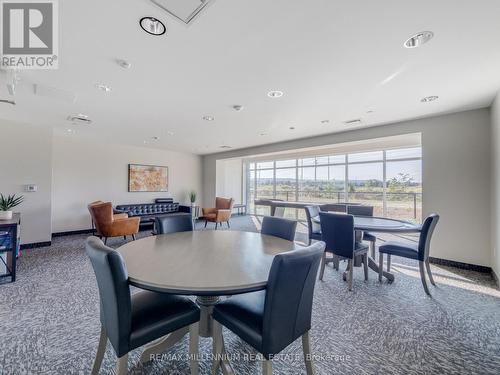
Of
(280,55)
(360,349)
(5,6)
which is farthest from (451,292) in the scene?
(5,6)

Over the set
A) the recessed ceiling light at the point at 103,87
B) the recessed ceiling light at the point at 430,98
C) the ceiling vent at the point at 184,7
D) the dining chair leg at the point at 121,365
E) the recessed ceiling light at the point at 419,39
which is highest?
the recessed ceiling light at the point at 430,98

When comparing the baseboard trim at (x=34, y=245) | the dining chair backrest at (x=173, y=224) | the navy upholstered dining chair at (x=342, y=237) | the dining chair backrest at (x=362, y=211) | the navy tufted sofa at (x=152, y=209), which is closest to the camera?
the dining chair backrest at (x=173, y=224)

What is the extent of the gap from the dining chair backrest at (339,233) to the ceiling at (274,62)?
1706 mm

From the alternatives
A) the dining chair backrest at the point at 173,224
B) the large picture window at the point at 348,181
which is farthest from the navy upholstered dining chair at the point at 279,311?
the large picture window at the point at 348,181

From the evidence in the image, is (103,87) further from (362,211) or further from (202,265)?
(362,211)

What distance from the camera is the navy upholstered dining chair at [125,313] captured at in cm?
122

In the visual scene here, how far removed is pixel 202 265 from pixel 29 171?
5.28m

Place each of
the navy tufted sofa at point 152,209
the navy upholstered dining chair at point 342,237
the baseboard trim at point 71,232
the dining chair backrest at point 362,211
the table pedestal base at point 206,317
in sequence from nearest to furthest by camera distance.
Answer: the table pedestal base at point 206,317
the navy upholstered dining chair at point 342,237
the dining chair backrest at point 362,211
the baseboard trim at point 71,232
the navy tufted sofa at point 152,209

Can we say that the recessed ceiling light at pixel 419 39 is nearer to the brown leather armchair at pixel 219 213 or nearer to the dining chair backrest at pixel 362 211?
the dining chair backrest at pixel 362 211

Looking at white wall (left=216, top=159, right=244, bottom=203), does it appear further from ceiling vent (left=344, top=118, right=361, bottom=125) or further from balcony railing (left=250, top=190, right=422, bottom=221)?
ceiling vent (left=344, top=118, right=361, bottom=125)

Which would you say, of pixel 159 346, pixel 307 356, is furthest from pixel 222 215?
pixel 307 356

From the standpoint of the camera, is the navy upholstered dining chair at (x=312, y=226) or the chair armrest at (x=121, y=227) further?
the chair armrest at (x=121, y=227)

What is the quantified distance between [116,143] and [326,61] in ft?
20.9

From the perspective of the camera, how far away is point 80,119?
4238mm
